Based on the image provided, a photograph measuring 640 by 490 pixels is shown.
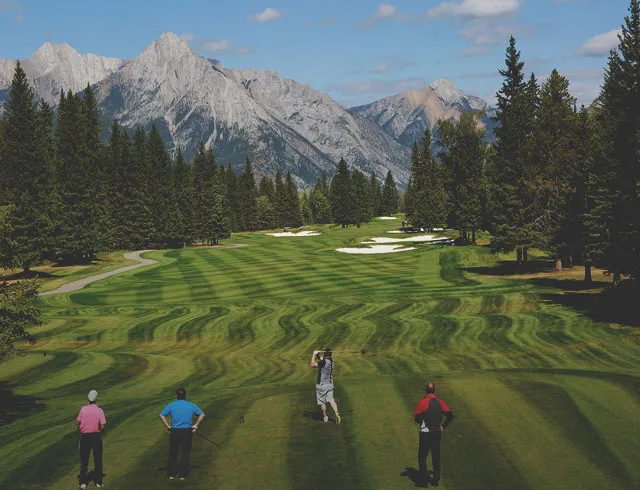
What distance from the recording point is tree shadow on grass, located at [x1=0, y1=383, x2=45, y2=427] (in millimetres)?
21953

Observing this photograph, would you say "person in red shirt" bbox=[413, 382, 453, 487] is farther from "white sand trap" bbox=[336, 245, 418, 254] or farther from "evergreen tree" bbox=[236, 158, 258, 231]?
"evergreen tree" bbox=[236, 158, 258, 231]

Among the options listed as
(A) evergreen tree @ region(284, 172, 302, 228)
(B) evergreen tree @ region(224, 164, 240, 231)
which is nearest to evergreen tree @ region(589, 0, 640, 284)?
(B) evergreen tree @ region(224, 164, 240, 231)

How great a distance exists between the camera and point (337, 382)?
25172mm

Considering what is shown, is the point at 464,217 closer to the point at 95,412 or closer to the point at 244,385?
the point at 244,385

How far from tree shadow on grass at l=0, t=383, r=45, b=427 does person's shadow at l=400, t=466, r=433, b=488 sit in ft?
45.3

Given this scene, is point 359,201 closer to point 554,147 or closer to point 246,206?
point 246,206

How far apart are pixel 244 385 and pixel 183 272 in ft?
158

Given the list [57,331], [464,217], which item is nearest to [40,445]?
[57,331]

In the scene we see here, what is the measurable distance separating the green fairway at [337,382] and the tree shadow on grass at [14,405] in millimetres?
78

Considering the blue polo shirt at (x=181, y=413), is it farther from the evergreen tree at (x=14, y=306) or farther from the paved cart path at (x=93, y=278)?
the paved cart path at (x=93, y=278)

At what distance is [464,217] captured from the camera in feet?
294

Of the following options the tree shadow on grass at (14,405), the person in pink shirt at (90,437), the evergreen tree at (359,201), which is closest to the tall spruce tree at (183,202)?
the evergreen tree at (359,201)

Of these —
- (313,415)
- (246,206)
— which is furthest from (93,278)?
(246,206)

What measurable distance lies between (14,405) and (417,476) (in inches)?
649
